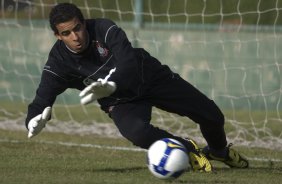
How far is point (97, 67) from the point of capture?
24.9 ft

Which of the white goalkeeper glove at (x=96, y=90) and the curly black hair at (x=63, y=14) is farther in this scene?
the curly black hair at (x=63, y=14)

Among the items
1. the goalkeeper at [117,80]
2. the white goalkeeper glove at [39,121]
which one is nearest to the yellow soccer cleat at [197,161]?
the goalkeeper at [117,80]

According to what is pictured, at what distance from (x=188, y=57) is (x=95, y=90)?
8111 millimetres

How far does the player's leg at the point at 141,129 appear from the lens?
7340 millimetres

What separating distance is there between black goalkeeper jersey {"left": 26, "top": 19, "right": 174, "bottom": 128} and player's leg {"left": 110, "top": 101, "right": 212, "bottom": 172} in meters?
0.10

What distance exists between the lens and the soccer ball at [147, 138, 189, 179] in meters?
6.74

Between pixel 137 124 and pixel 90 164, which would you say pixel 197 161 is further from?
pixel 90 164

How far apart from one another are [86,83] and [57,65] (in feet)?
1.09

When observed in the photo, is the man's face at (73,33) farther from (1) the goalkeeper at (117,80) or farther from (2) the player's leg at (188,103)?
(2) the player's leg at (188,103)

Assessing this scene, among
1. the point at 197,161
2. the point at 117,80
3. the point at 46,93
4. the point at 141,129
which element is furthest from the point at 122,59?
the point at 197,161

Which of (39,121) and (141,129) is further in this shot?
(39,121)

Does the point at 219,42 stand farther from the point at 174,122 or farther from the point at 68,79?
the point at 68,79

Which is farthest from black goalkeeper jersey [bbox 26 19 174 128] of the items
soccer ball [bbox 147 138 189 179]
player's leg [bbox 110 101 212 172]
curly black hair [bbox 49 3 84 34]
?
soccer ball [bbox 147 138 189 179]

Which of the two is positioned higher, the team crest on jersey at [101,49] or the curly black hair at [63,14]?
the curly black hair at [63,14]
